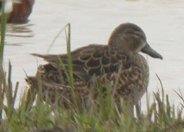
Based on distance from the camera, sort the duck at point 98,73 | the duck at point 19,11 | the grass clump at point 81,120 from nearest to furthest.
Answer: the grass clump at point 81,120 < the duck at point 98,73 < the duck at point 19,11

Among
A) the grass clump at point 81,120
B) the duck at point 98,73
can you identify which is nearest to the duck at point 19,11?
the duck at point 98,73

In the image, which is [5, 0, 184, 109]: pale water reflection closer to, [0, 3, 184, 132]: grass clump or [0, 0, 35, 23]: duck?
[0, 0, 35, 23]: duck

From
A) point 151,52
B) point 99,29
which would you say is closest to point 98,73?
point 151,52

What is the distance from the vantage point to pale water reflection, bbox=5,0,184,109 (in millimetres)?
8016

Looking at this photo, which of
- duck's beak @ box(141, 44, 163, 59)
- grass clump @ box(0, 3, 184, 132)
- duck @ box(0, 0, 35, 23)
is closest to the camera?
grass clump @ box(0, 3, 184, 132)

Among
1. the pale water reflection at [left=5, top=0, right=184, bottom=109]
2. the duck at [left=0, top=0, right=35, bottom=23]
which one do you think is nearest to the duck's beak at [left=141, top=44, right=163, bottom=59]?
the pale water reflection at [left=5, top=0, right=184, bottom=109]

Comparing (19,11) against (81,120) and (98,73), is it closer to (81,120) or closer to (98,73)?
(98,73)

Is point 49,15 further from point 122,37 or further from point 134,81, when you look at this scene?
point 134,81

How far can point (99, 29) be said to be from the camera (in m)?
10.1

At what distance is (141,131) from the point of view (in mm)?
3336

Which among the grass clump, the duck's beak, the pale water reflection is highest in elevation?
the grass clump

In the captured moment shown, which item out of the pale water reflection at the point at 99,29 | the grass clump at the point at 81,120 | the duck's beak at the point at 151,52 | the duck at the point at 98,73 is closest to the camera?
the grass clump at the point at 81,120

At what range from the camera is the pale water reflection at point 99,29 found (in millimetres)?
8016

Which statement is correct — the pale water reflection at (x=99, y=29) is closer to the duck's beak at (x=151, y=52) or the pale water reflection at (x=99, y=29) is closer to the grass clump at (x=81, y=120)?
the duck's beak at (x=151, y=52)
